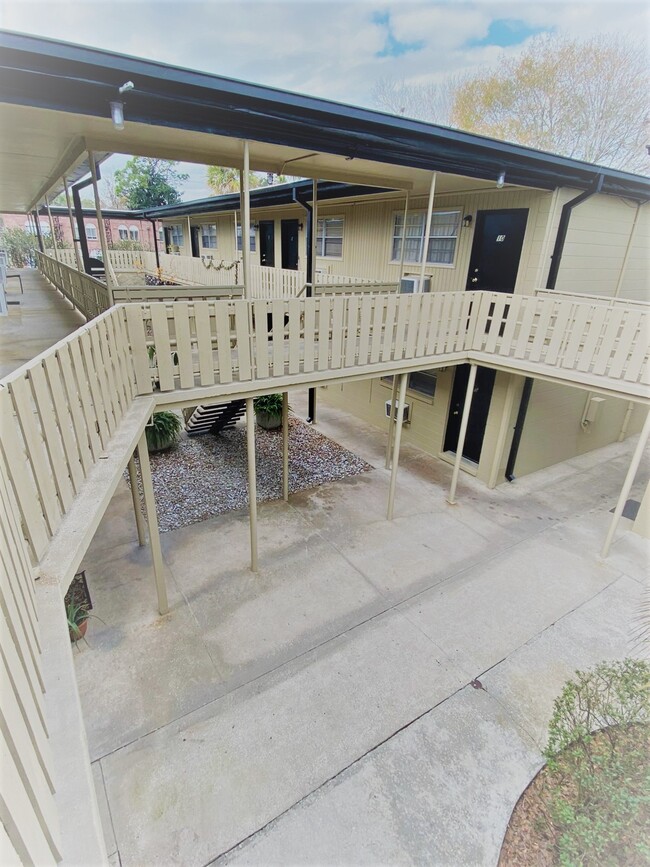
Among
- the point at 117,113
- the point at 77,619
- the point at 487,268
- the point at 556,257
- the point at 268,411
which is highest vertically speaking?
the point at 117,113

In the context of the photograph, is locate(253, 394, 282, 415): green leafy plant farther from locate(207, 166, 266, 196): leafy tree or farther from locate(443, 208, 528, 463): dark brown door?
locate(207, 166, 266, 196): leafy tree

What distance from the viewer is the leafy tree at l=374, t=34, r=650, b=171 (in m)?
19.8

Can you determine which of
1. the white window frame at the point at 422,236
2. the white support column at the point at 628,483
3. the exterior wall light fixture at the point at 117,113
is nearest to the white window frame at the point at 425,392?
the white window frame at the point at 422,236

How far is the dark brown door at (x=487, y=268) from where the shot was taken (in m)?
Result: 7.24

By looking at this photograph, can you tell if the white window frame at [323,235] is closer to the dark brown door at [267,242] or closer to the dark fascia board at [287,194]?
the dark fascia board at [287,194]

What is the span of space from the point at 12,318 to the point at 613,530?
978 centimetres

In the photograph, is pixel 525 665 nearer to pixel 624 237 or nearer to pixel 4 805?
pixel 4 805

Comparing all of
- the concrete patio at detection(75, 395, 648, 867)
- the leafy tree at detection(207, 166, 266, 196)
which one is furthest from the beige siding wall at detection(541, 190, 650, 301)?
the leafy tree at detection(207, 166, 266, 196)

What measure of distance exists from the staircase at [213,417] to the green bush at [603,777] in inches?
286

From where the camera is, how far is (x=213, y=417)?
946cm

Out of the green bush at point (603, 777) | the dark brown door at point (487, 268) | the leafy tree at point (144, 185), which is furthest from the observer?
the leafy tree at point (144, 185)

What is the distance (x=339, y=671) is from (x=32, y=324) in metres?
6.63

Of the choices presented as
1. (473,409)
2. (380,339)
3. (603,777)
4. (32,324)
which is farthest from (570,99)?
(603,777)

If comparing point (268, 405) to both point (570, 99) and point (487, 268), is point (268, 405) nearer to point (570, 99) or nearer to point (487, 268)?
point (487, 268)
